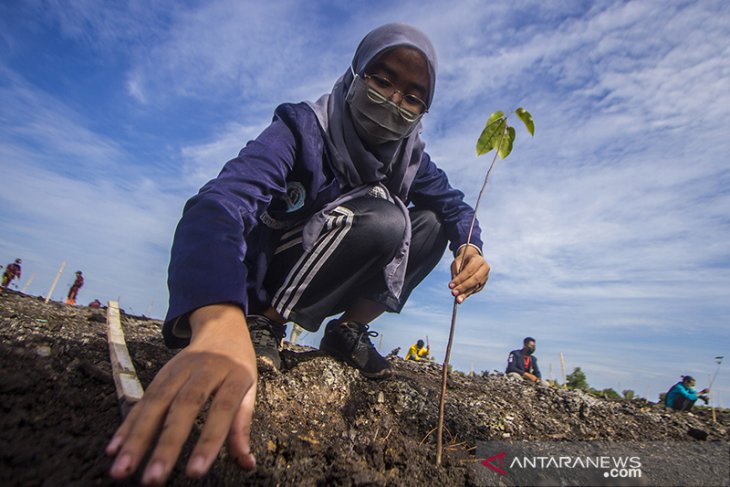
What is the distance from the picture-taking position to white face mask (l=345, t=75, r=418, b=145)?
5.96 feet

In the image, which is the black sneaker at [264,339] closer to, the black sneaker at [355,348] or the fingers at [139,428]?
the black sneaker at [355,348]

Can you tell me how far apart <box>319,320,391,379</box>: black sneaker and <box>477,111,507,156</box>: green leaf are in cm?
106

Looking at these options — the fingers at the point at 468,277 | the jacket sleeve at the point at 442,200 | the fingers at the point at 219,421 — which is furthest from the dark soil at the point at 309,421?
the jacket sleeve at the point at 442,200

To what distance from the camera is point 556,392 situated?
2293 millimetres

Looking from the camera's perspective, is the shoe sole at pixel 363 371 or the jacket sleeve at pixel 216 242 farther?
the shoe sole at pixel 363 371

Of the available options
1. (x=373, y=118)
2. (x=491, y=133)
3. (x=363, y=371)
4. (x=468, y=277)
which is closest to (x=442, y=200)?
(x=373, y=118)

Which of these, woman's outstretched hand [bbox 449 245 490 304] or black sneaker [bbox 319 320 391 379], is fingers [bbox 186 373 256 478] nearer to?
woman's outstretched hand [bbox 449 245 490 304]

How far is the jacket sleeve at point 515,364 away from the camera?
9.05 metres

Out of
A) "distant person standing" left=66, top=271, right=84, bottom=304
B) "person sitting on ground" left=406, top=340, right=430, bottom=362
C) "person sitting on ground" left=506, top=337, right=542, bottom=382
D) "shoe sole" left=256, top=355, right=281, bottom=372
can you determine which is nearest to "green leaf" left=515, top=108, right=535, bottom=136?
"shoe sole" left=256, top=355, right=281, bottom=372

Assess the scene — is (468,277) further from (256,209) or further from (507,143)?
(256,209)

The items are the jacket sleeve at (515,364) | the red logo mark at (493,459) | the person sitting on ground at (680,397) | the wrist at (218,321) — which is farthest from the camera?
the jacket sleeve at (515,364)

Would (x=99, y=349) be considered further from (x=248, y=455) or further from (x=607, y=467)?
(x=607, y=467)

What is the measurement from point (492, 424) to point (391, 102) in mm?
1546

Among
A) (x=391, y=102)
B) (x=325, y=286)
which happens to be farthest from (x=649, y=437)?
(x=391, y=102)
